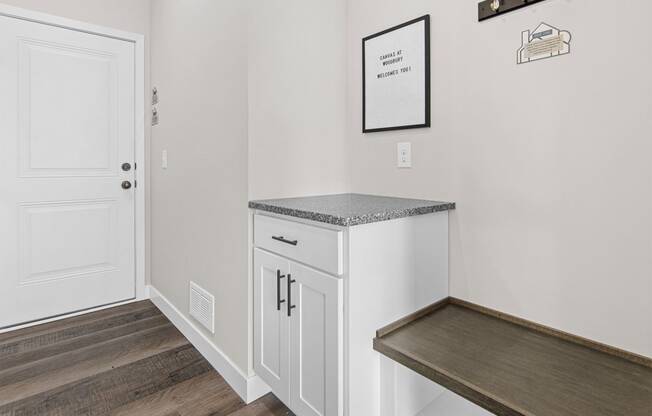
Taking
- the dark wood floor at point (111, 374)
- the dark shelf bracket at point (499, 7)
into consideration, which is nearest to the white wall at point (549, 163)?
the dark shelf bracket at point (499, 7)

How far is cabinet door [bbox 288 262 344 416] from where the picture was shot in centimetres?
122

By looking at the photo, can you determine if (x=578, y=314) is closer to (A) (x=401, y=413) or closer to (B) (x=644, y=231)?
(B) (x=644, y=231)

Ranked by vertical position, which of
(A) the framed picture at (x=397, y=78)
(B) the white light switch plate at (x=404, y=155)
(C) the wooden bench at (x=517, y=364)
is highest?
(A) the framed picture at (x=397, y=78)

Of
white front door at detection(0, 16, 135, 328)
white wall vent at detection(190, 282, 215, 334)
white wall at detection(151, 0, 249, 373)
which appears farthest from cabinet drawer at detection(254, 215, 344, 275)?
white front door at detection(0, 16, 135, 328)

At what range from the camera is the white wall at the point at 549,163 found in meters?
1.12

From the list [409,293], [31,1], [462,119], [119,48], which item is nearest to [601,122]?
[462,119]

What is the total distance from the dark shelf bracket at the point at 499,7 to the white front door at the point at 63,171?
2429 millimetres

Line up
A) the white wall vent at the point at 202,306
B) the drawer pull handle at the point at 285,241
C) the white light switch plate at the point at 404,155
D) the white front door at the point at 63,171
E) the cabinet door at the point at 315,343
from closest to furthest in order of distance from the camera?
the cabinet door at the point at 315,343
the drawer pull handle at the point at 285,241
the white light switch plate at the point at 404,155
the white wall vent at the point at 202,306
the white front door at the point at 63,171

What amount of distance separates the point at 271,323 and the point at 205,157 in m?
0.98

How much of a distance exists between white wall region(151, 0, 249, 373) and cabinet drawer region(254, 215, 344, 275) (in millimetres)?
132

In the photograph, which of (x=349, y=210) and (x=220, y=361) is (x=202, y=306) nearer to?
(x=220, y=361)

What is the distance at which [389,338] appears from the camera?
1294 mm

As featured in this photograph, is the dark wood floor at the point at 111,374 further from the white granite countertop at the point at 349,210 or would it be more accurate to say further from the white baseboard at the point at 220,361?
the white granite countertop at the point at 349,210

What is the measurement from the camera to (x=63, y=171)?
247cm
